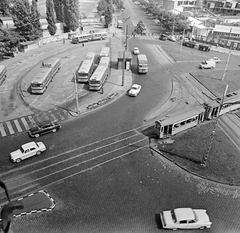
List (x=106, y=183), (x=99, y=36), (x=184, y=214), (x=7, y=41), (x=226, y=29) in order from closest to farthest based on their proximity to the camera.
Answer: (x=184, y=214) → (x=106, y=183) → (x=7, y=41) → (x=99, y=36) → (x=226, y=29)

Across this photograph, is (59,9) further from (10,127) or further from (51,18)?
(10,127)

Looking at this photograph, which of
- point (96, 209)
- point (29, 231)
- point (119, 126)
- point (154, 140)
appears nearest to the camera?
point (29, 231)

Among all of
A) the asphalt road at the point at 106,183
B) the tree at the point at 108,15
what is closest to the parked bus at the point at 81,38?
the tree at the point at 108,15

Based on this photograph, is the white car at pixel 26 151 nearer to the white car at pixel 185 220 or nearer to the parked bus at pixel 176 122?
the parked bus at pixel 176 122

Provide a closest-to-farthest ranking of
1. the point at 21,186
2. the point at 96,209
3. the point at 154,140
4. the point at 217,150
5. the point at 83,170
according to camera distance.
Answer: the point at 96,209 → the point at 21,186 → the point at 83,170 → the point at 217,150 → the point at 154,140

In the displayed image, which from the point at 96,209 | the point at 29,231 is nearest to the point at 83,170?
the point at 96,209

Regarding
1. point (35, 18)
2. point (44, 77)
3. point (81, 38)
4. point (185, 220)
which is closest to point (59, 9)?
point (81, 38)

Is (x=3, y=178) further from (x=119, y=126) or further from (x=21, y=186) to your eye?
(x=119, y=126)

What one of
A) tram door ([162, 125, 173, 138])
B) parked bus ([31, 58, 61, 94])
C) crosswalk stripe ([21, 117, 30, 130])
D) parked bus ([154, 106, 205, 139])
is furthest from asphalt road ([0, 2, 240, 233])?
parked bus ([31, 58, 61, 94])
